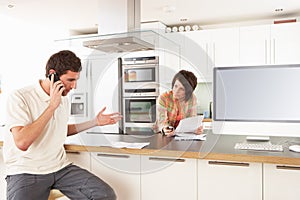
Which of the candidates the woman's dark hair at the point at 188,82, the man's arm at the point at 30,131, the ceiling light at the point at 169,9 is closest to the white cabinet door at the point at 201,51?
the ceiling light at the point at 169,9

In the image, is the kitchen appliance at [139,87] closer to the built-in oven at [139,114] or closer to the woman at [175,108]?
the built-in oven at [139,114]

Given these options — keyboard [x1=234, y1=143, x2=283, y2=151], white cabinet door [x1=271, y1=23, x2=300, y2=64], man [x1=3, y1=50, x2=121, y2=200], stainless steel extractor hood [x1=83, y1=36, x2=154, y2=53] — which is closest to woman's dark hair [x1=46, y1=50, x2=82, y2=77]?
man [x1=3, y1=50, x2=121, y2=200]

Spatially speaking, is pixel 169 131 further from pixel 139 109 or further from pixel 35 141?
pixel 139 109

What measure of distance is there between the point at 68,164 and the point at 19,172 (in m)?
0.31

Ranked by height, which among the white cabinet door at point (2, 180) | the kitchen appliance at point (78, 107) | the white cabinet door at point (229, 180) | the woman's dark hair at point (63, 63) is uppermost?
the woman's dark hair at point (63, 63)

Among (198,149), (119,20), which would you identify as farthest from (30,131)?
(119,20)

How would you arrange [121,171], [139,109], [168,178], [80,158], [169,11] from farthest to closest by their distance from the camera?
[169,11]
[139,109]
[80,158]
[121,171]
[168,178]

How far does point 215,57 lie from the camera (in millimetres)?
4309

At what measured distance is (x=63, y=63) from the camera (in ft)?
5.79

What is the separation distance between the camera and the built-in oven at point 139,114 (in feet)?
9.18

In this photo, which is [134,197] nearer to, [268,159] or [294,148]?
[268,159]

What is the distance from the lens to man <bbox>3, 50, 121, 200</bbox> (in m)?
1.61

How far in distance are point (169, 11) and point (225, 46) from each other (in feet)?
3.27

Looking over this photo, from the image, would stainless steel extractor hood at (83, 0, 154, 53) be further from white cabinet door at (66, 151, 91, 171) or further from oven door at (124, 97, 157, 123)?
oven door at (124, 97, 157, 123)
